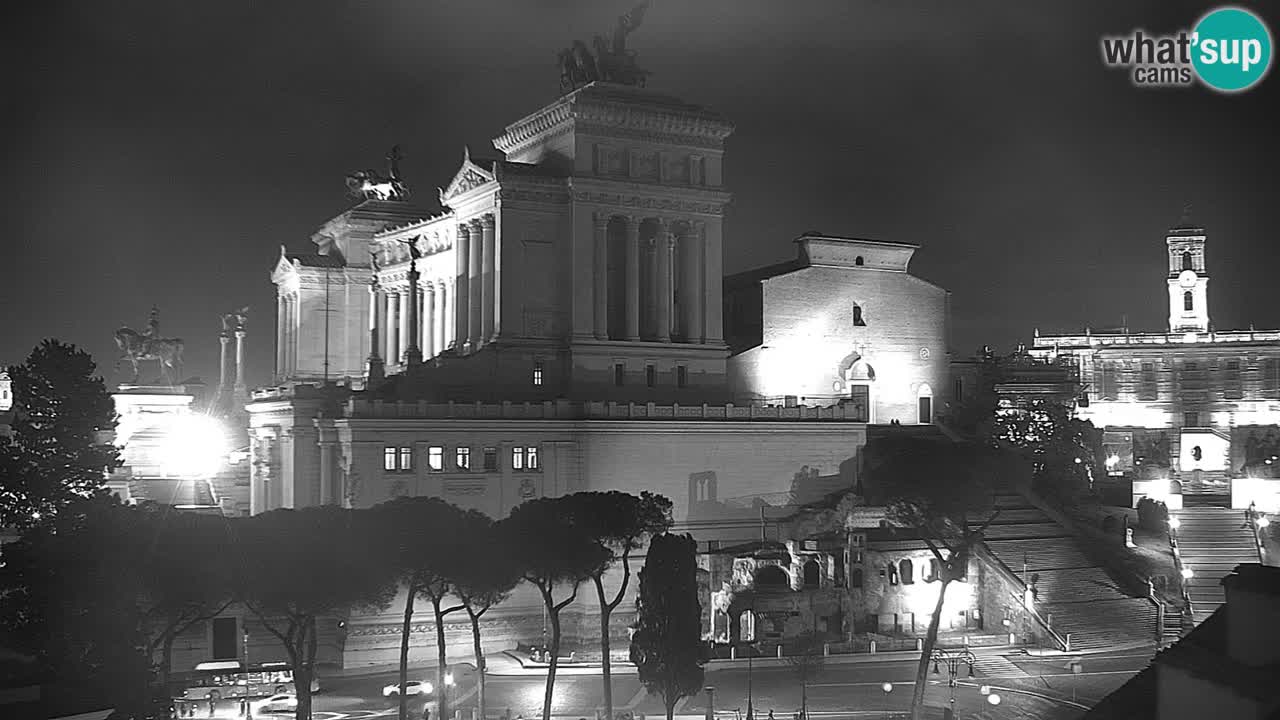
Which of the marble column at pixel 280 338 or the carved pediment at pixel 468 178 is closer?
the carved pediment at pixel 468 178

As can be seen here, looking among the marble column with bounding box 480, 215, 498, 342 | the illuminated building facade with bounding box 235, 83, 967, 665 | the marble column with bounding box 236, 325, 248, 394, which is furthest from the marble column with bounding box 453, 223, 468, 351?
the marble column with bounding box 236, 325, 248, 394

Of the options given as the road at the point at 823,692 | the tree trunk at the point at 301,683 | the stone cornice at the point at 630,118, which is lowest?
the road at the point at 823,692

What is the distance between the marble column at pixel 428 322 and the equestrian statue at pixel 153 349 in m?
17.9

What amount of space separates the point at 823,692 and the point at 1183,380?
7994 centimetres

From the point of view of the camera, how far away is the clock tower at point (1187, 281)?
124 meters

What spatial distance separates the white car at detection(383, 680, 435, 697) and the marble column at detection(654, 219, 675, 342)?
91.2ft

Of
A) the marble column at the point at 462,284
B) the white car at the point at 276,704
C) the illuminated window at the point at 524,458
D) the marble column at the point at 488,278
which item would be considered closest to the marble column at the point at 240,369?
the marble column at the point at 462,284

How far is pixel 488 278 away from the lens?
77.2 metres

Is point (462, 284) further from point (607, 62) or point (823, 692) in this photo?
point (823, 692)

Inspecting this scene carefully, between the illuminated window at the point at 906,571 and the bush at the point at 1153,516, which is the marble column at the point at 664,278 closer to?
the illuminated window at the point at 906,571

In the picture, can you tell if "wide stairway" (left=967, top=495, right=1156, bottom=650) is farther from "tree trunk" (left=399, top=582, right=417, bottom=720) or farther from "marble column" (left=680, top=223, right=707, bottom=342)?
"tree trunk" (left=399, top=582, right=417, bottom=720)

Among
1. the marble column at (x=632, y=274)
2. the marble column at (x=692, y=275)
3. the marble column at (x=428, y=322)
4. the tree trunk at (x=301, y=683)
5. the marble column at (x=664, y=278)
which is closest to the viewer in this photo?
the tree trunk at (x=301, y=683)

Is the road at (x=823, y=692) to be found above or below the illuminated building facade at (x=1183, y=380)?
below

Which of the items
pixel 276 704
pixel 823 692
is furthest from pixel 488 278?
pixel 823 692
